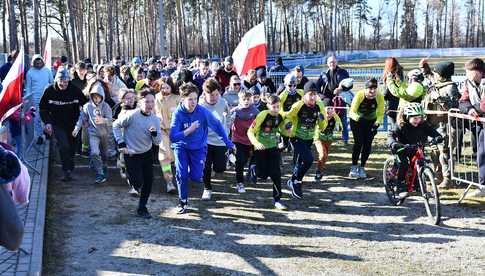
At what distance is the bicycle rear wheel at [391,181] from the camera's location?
769 centimetres

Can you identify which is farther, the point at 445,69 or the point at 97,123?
the point at 97,123

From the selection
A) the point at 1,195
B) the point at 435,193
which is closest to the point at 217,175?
the point at 435,193

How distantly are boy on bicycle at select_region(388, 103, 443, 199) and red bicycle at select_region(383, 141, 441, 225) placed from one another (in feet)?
0.24

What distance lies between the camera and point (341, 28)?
8738cm

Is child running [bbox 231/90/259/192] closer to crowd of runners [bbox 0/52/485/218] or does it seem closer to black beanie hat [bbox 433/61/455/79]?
crowd of runners [bbox 0/52/485/218]

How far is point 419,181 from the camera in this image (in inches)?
279

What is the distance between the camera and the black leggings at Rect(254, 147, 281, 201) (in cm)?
778

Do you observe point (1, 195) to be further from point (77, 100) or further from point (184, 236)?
point (77, 100)

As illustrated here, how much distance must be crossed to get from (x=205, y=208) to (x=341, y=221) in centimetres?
183

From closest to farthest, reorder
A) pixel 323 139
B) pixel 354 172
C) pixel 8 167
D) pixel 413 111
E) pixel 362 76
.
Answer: pixel 8 167
pixel 413 111
pixel 323 139
pixel 354 172
pixel 362 76

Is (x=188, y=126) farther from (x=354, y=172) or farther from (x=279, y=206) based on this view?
(x=354, y=172)

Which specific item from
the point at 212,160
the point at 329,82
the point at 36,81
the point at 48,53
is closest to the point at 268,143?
the point at 212,160

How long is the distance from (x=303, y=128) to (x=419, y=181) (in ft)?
6.11

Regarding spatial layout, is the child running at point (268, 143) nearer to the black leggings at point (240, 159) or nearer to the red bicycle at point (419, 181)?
the black leggings at point (240, 159)
